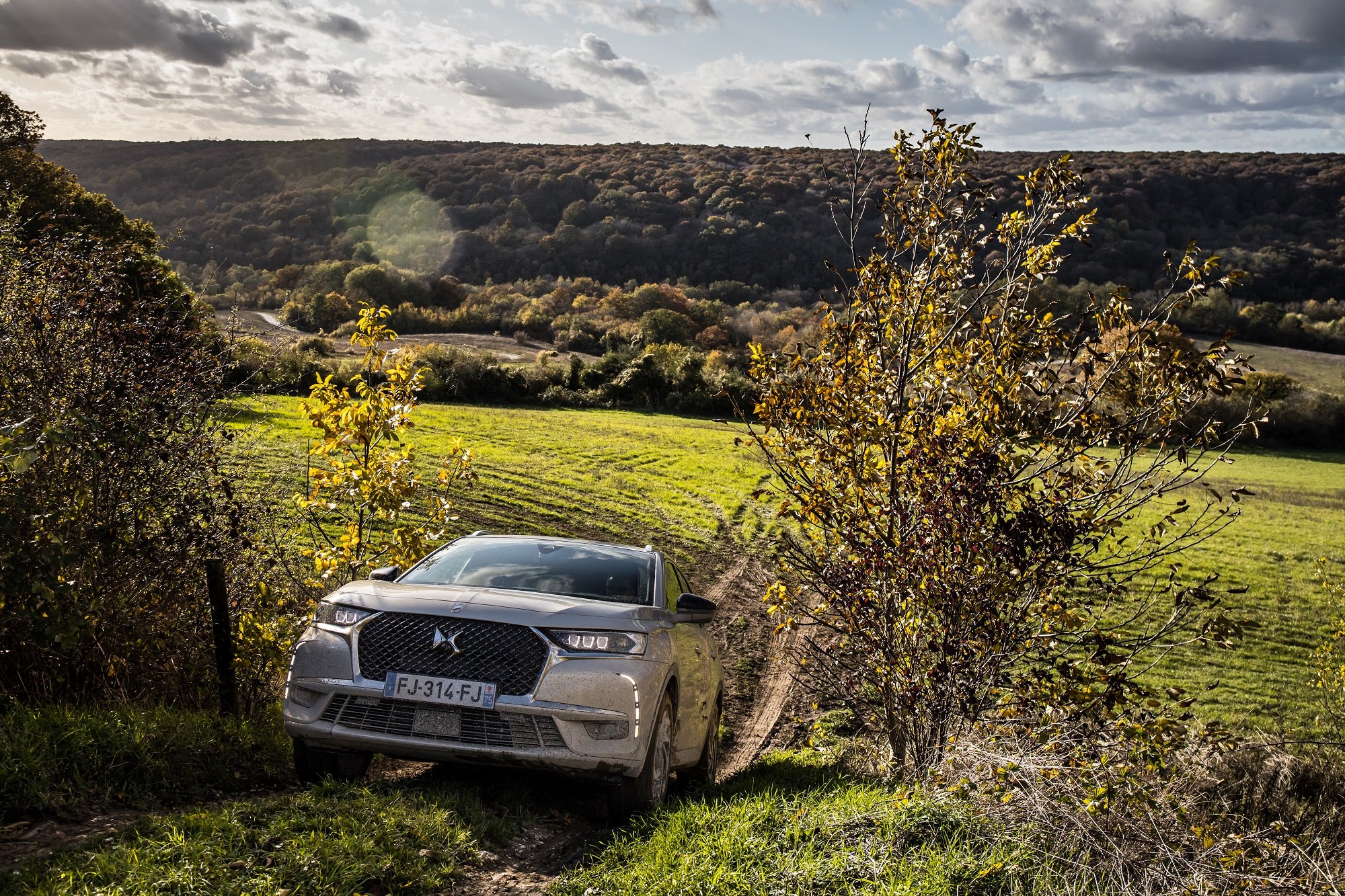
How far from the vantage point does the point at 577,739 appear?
5648 millimetres

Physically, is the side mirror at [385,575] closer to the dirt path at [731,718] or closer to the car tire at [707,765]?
the dirt path at [731,718]

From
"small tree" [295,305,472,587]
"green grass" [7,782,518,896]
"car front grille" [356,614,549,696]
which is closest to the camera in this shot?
"green grass" [7,782,518,896]

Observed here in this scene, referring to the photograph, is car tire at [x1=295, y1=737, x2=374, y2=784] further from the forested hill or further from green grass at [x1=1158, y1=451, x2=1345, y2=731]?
the forested hill

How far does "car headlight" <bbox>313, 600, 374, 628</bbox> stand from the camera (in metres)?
6.02

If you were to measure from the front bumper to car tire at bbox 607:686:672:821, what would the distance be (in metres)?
0.11

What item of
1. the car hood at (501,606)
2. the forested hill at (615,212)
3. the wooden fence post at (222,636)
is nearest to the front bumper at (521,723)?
the car hood at (501,606)

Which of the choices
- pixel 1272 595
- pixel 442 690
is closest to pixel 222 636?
pixel 442 690

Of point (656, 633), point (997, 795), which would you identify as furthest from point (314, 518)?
point (997, 795)

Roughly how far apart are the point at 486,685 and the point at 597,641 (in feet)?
2.11

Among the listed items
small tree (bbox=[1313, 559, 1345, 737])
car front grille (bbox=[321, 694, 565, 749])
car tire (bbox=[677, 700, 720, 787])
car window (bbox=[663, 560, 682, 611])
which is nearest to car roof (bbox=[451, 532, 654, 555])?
car window (bbox=[663, 560, 682, 611])

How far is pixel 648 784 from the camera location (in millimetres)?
5930

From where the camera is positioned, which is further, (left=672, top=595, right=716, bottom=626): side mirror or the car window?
the car window

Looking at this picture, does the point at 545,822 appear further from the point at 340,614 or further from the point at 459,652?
the point at 340,614

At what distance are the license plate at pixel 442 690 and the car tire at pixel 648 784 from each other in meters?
0.89
